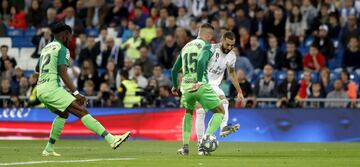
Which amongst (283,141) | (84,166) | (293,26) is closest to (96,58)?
(293,26)

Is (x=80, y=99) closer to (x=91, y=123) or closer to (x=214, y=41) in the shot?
(x=91, y=123)

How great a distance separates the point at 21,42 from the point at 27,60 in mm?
1257

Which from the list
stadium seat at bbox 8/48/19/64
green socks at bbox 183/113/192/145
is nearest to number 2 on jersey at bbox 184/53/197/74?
green socks at bbox 183/113/192/145

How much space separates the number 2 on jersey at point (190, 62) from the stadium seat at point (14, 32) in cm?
1756

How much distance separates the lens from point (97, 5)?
3491cm

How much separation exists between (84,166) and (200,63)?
357cm

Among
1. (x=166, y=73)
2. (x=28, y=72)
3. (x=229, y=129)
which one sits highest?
(x=166, y=73)

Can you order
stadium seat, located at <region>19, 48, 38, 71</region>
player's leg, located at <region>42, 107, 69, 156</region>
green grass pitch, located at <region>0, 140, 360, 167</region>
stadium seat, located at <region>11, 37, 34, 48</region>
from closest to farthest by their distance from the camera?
green grass pitch, located at <region>0, 140, 360, 167</region> → player's leg, located at <region>42, 107, 69, 156</region> → stadium seat, located at <region>19, 48, 38, 71</region> → stadium seat, located at <region>11, 37, 34, 48</region>

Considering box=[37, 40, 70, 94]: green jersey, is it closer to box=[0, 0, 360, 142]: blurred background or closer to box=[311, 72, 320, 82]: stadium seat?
box=[0, 0, 360, 142]: blurred background

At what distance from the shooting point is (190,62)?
17703mm

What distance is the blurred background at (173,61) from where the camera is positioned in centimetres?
2652

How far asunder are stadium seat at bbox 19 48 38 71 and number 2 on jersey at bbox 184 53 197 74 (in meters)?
15.4

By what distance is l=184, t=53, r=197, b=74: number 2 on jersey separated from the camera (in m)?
17.7

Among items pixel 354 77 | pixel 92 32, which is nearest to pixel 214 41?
pixel 354 77
